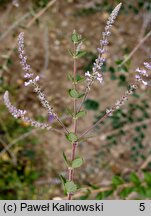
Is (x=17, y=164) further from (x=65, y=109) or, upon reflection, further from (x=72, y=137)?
(x=72, y=137)

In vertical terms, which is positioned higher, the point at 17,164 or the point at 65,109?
the point at 65,109

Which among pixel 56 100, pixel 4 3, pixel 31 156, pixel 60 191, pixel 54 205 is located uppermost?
pixel 4 3

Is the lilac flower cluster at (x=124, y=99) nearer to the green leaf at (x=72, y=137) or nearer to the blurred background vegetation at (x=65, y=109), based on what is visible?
the green leaf at (x=72, y=137)

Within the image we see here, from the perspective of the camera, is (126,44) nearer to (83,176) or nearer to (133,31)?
(133,31)

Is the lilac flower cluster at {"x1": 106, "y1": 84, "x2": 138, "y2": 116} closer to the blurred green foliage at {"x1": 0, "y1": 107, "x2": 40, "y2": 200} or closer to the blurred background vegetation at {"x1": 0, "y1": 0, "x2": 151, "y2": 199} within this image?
the blurred background vegetation at {"x1": 0, "y1": 0, "x2": 151, "y2": 199}

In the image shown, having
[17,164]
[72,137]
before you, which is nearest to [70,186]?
[72,137]

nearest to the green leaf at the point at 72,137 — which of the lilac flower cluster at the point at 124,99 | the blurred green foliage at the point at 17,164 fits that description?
the lilac flower cluster at the point at 124,99

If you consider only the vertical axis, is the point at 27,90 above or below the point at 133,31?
below

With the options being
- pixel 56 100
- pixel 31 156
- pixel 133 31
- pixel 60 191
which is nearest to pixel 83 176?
pixel 60 191
